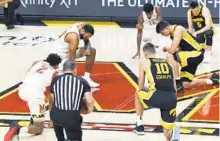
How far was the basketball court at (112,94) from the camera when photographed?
9305mm

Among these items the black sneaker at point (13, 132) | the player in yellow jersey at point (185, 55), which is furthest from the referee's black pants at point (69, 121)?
the player in yellow jersey at point (185, 55)

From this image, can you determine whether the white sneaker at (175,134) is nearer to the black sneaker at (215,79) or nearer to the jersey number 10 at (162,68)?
the jersey number 10 at (162,68)

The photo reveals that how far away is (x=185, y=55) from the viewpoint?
11414 mm

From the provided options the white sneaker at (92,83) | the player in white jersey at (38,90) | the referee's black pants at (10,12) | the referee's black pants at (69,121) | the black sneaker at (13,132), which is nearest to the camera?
the referee's black pants at (69,121)

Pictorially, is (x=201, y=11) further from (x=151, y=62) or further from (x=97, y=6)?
(x=97, y=6)

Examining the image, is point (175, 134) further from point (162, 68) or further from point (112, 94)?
point (112, 94)

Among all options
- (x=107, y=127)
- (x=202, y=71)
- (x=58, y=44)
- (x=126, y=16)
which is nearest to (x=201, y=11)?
(x=202, y=71)

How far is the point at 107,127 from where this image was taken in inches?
376

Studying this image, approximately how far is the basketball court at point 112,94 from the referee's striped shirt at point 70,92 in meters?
1.42

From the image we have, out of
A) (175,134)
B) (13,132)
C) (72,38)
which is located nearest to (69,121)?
(13,132)

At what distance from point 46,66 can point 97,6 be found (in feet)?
31.1

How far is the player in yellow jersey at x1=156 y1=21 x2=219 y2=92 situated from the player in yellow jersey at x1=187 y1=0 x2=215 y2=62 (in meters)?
1.05

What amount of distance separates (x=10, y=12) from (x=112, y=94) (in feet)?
22.9

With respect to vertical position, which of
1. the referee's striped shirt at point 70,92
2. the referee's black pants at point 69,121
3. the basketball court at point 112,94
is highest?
the referee's striped shirt at point 70,92
